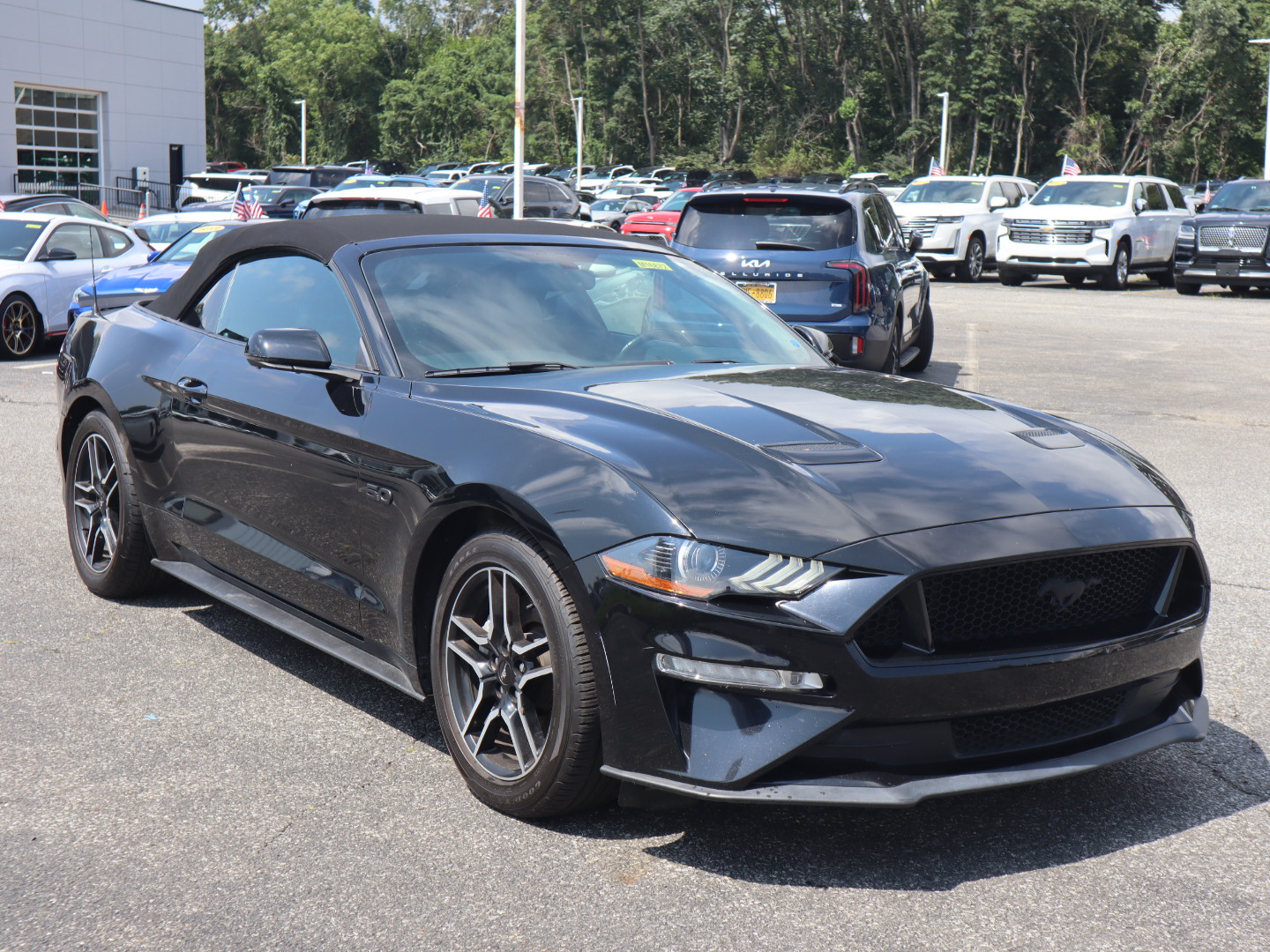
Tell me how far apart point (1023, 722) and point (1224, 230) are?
76.0 feet

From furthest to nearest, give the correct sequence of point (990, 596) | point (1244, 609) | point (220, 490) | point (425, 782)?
point (1244, 609)
point (220, 490)
point (425, 782)
point (990, 596)

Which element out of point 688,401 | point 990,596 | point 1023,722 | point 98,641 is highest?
point 688,401

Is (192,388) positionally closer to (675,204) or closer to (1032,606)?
(1032,606)

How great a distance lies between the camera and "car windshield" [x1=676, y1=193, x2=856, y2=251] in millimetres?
10742

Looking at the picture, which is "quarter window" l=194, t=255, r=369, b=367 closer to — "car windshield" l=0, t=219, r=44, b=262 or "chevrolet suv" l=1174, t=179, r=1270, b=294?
"car windshield" l=0, t=219, r=44, b=262

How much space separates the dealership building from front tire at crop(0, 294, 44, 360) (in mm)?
29756

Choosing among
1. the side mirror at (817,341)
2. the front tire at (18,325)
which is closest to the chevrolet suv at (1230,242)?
the front tire at (18,325)

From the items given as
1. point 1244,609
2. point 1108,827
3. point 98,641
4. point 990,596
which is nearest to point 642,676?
point 990,596

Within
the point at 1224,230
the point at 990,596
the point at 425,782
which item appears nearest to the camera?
the point at 990,596

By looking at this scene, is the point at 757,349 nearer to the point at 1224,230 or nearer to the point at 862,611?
the point at 862,611

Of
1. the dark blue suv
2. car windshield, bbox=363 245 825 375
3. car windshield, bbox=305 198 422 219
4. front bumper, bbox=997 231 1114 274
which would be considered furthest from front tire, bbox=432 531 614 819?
front bumper, bbox=997 231 1114 274

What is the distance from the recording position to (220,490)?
458 centimetres

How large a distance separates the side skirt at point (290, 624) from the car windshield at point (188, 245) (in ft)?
31.4

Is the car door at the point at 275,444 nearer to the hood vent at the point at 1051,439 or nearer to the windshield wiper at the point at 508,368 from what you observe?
the windshield wiper at the point at 508,368
